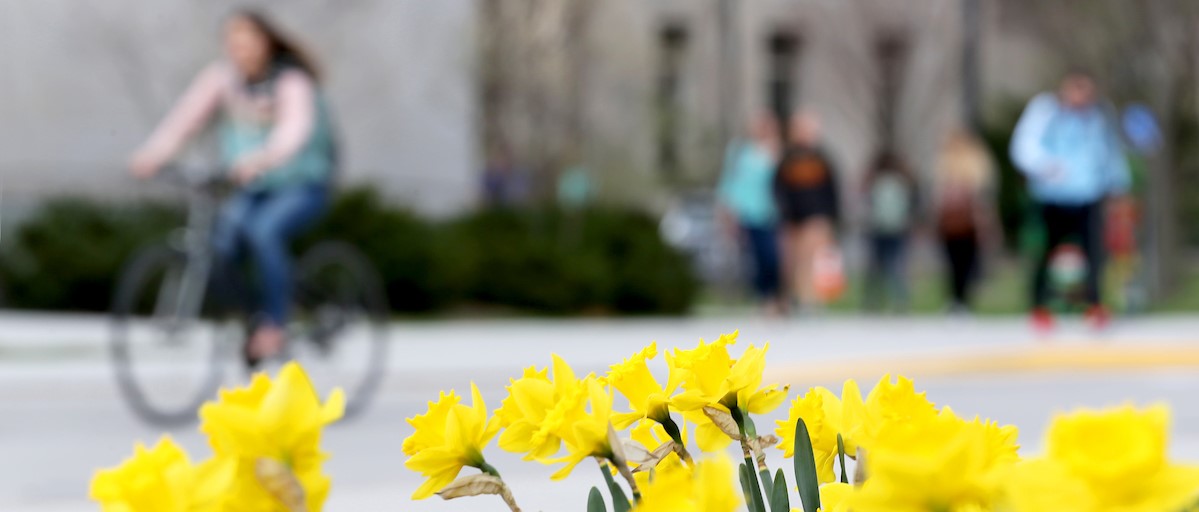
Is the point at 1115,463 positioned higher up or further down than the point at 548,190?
further down

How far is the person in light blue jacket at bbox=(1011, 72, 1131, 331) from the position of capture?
1198 cm

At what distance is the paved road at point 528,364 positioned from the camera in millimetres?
6551

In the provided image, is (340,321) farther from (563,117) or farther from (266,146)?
(563,117)

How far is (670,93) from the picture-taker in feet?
97.2

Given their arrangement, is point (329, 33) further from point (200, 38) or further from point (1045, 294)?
point (1045, 294)

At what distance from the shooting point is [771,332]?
43.8 ft


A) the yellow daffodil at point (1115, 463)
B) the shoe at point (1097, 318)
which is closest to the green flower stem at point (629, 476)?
the yellow daffodil at point (1115, 463)

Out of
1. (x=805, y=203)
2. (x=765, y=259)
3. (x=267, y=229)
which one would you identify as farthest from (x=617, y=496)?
(x=765, y=259)

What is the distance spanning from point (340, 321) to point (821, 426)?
653cm

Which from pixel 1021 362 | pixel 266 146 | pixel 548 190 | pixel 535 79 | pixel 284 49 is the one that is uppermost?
pixel 535 79

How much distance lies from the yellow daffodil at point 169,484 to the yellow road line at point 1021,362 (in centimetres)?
886

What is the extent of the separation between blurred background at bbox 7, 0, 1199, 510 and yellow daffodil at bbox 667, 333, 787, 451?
377 cm

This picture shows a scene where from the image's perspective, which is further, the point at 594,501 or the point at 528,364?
the point at 528,364

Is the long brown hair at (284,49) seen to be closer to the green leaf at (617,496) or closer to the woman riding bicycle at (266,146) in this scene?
the woman riding bicycle at (266,146)
